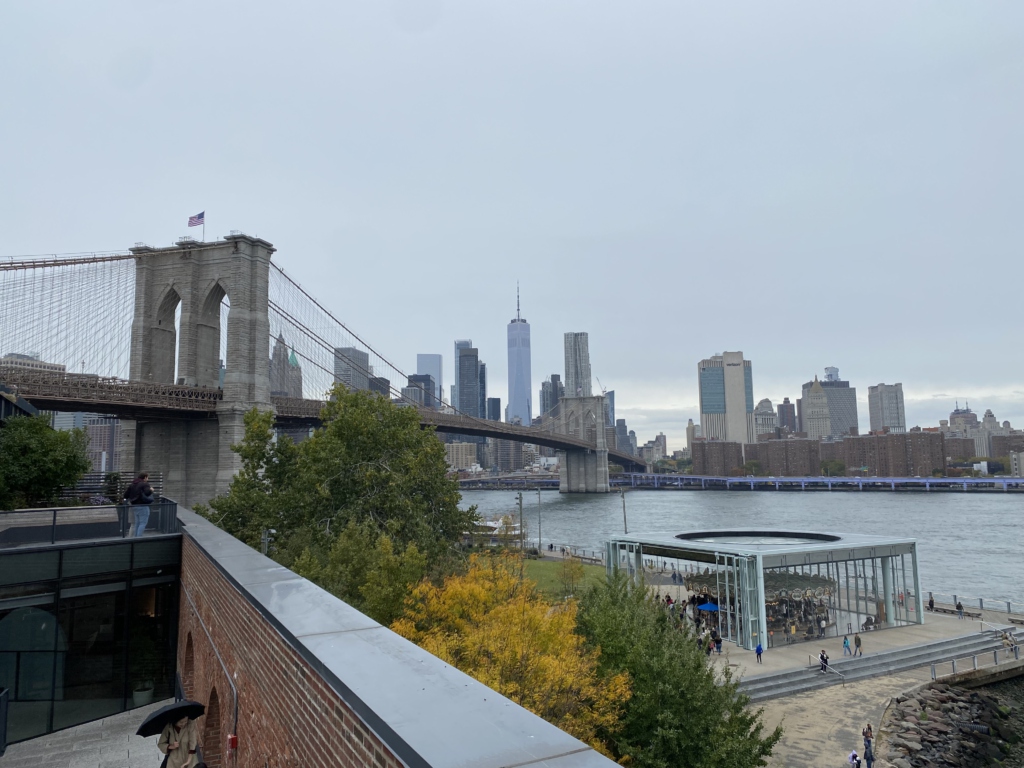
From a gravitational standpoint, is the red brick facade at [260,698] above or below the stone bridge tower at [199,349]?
below

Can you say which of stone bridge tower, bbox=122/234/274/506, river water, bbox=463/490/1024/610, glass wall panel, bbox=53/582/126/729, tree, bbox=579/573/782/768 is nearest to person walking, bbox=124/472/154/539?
glass wall panel, bbox=53/582/126/729

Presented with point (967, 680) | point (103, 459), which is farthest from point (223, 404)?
point (103, 459)

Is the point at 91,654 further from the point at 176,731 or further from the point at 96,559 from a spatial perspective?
the point at 176,731

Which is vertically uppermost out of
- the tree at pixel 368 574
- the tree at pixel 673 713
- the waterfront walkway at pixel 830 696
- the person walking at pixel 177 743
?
the person walking at pixel 177 743

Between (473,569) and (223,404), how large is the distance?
1159 inches

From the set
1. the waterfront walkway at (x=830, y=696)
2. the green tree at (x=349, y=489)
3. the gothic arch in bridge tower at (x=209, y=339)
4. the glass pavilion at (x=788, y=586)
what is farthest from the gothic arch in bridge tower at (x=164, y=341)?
the waterfront walkway at (x=830, y=696)

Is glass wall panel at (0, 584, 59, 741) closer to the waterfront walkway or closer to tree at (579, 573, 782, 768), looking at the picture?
tree at (579, 573, 782, 768)

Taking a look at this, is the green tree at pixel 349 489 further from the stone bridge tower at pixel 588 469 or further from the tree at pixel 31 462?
the stone bridge tower at pixel 588 469

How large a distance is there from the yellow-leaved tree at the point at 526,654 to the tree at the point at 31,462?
51.4 ft

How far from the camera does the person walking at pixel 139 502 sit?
13.8 m

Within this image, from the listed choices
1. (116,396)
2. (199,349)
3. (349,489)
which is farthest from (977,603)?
(199,349)

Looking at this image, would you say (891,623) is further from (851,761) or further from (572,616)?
(572,616)

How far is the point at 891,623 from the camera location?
3044 centimetres

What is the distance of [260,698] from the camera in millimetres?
5688
